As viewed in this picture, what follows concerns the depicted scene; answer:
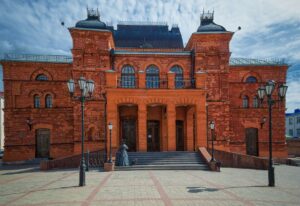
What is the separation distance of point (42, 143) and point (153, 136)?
11.5 metres

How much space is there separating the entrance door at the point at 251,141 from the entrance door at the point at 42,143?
70.2ft

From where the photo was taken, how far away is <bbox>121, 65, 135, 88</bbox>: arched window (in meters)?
21.9

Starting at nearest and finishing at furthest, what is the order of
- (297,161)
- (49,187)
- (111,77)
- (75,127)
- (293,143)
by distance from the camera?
(49,187) → (111,77) → (75,127) → (297,161) → (293,143)

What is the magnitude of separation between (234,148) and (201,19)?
14.8 meters

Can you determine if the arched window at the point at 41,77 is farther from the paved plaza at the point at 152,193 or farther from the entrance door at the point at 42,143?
the paved plaza at the point at 152,193

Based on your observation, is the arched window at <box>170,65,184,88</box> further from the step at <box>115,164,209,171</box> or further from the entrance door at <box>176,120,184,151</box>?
the step at <box>115,164,209,171</box>

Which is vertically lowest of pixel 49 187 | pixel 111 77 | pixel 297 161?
pixel 297 161

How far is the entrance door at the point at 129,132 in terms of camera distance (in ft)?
69.6

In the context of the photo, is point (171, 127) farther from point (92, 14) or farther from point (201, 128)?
point (92, 14)

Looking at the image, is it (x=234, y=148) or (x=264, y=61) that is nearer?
(x=234, y=148)

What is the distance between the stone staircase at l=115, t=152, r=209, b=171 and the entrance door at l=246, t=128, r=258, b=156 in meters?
9.29

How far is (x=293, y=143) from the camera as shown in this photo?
28703 mm

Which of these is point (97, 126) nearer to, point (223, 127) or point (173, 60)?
point (173, 60)

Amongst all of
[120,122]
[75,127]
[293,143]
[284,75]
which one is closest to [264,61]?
[284,75]
